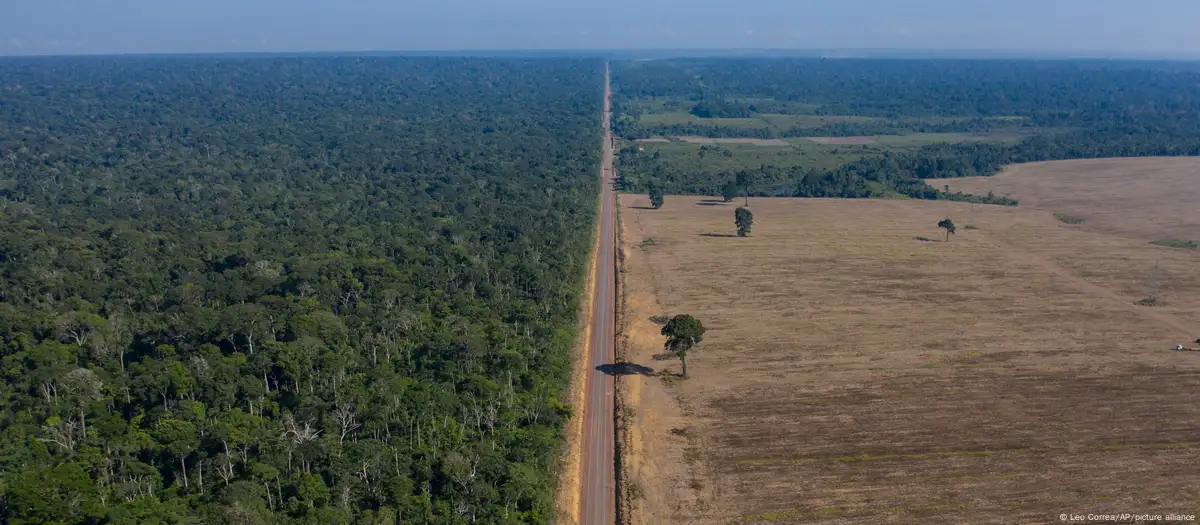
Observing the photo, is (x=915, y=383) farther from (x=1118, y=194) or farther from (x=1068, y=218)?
(x=1118, y=194)

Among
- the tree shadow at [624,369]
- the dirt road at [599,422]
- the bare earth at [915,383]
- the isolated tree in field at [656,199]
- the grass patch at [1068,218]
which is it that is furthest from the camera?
the isolated tree in field at [656,199]

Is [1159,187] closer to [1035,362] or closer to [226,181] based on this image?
[1035,362]

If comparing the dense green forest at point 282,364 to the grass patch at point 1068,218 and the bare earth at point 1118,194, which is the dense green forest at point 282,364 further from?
the bare earth at point 1118,194

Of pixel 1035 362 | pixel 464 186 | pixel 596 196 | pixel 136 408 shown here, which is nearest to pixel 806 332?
pixel 1035 362

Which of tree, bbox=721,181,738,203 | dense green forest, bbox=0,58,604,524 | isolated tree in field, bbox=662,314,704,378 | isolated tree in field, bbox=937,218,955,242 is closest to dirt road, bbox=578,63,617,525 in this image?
dense green forest, bbox=0,58,604,524

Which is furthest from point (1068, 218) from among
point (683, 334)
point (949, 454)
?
point (683, 334)

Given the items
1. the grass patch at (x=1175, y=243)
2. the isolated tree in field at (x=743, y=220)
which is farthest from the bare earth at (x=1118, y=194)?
the isolated tree in field at (x=743, y=220)
